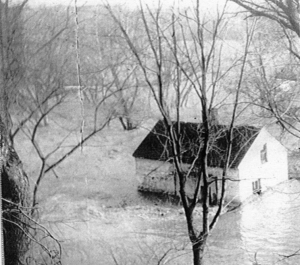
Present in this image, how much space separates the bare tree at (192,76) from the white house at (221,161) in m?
0.02

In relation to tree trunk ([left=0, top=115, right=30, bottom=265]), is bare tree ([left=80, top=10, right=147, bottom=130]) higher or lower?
higher

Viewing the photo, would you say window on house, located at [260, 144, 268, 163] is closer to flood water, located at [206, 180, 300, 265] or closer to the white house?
the white house

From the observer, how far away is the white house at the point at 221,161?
76.2 inches

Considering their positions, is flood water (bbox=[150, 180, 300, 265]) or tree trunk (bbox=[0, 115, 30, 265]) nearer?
flood water (bbox=[150, 180, 300, 265])

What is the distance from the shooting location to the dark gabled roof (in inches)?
77.5

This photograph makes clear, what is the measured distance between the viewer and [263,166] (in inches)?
76.0

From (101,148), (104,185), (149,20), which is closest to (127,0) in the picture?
(149,20)

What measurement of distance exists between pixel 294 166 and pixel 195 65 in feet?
1.89

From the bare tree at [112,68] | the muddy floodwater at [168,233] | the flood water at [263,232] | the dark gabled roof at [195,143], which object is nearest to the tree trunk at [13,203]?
the muddy floodwater at [168,233]

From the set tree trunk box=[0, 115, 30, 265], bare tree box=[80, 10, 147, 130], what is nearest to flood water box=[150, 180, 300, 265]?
bare tree box=[80, 10, 147, 130]

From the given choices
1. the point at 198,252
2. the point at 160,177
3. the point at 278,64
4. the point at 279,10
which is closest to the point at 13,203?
the point at 160,177

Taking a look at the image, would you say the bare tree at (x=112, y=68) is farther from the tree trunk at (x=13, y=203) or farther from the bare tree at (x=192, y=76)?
the tree trunk at (x=13, y=203)

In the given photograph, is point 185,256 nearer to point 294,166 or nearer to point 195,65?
point 294,166

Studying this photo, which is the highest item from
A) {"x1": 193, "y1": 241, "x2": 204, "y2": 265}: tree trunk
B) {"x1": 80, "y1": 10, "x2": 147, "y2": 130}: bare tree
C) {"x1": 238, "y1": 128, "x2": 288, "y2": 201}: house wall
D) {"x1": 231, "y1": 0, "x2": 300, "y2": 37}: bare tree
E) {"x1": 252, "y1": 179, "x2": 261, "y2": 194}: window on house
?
{"x1": 231, "y1": 0, "x2": 300, "y2": 37}: bare tree
